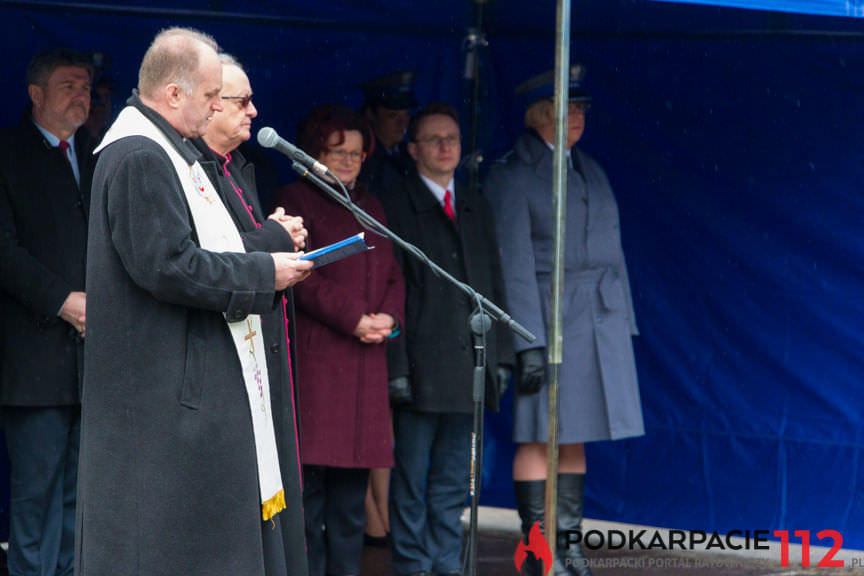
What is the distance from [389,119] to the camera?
553cm

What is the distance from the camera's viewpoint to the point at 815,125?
5465mm

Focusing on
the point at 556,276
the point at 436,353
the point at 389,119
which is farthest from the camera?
the point at 389,119

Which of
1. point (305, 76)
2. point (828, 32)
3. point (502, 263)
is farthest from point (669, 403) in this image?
point (305, 76)

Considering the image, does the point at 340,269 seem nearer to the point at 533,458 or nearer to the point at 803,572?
the point at 533,458

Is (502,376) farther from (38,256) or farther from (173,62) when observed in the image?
(173,62)

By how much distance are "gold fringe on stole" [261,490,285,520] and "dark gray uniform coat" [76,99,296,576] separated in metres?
0.16

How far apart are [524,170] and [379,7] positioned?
106 centimetres

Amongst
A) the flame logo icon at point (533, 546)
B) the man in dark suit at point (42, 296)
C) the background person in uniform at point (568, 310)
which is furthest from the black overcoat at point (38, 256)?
the flame logo icon at point (533, 546)

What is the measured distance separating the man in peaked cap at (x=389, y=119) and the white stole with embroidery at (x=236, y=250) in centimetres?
231

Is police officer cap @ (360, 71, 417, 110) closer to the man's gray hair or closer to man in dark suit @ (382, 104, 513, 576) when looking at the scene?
man in dark suit @ (382, 104, 513, 576)

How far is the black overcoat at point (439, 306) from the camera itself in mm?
4863

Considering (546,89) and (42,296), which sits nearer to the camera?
(42,296)

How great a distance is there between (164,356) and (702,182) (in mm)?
3417

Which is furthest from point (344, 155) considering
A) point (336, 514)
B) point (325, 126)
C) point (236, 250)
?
point (236, 250)
